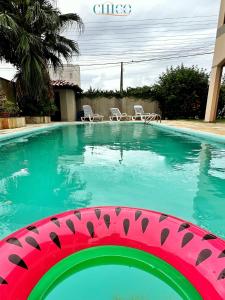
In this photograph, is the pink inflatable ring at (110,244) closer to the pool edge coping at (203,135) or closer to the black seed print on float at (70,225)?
the black seed print on float at (70,225)

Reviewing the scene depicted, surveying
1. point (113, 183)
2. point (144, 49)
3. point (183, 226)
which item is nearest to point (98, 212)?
point (183, 226)

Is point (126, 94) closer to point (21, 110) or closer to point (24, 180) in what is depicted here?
point (21, 110)

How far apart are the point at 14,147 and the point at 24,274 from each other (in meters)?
6.07

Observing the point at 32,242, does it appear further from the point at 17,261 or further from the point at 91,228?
the point at 91,228

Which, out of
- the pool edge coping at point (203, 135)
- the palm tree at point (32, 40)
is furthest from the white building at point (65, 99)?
the pool edge coping at point (203, 135)

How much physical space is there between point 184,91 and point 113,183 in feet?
50.8

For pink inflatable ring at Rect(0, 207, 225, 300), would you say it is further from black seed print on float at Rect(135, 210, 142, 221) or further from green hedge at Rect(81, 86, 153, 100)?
green hedge at Rect(81, 86, 153, 100)

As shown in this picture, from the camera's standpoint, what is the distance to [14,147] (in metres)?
6.64

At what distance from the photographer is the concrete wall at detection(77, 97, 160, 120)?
18.3 meters

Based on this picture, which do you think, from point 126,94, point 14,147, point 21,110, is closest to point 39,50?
point 21,110

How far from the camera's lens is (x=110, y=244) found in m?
1.46

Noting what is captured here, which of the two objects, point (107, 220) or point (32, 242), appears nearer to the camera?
point (32, 242)

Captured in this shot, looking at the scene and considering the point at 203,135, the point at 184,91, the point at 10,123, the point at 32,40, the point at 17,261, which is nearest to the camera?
the point at 17,261

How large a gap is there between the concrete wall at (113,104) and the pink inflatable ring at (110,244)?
17.3 metres
